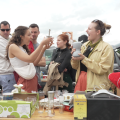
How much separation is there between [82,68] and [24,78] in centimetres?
73

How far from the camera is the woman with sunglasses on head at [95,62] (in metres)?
1.71

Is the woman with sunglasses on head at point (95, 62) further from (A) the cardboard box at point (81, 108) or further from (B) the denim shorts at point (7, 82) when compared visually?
(B) the denim shorts at point (7, 82)

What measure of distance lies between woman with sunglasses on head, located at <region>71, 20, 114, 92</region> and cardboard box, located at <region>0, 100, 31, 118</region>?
79 centimetres

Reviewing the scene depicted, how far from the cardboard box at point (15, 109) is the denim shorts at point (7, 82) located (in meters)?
0.84

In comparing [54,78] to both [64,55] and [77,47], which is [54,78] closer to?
[64,55]

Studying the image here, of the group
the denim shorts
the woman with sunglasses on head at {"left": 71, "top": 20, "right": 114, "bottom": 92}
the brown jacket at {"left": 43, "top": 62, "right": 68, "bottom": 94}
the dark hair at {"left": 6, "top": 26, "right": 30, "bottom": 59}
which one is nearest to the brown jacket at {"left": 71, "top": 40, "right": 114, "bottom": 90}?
the woman with sunglasses on head at {"left": 71, "top": 20, "right": 114, "bottom": 92}

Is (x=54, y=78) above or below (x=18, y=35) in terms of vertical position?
below

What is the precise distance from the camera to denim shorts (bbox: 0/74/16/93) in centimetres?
201

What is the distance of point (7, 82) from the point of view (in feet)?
6.59

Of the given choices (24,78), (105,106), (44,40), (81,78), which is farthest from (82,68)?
(105,106)

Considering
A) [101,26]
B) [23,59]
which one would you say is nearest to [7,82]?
[23,59]

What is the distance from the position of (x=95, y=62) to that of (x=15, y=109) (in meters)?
1.00

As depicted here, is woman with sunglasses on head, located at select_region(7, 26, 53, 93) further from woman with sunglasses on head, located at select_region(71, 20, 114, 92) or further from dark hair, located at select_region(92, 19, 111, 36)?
dark hair, located at select_region(92, 19, 111, 36)

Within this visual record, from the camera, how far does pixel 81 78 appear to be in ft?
6.10
